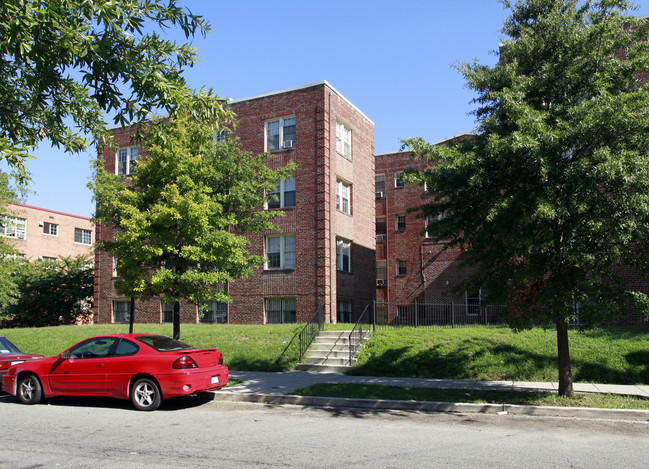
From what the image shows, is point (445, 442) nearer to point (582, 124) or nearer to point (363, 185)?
point (582, 124)

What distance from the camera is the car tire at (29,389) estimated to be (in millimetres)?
11914

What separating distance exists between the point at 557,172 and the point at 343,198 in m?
17.0

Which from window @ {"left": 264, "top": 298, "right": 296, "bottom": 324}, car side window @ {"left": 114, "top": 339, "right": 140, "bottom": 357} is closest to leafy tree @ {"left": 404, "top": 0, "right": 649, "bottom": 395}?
car side window @ {"left": 114, "top": 339, "right": 140, "bottom": 357}

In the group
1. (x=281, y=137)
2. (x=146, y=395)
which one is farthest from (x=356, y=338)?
(x=281, y=137)

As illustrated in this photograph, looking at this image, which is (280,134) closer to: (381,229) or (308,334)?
(308,334)

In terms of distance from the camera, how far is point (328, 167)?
2455 cm

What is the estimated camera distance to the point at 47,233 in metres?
48.8

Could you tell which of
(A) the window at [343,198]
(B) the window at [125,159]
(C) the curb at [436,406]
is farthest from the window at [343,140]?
(C) the curb at [436,406]

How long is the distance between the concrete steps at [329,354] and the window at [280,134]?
31.1ft

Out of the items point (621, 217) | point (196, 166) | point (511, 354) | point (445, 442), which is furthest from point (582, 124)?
point (196, 166)

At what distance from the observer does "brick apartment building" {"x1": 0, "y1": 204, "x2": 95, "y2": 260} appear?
4559 centimetres

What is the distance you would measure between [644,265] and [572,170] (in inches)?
90.4

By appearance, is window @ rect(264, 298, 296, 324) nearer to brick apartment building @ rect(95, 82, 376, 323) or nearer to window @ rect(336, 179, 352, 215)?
brick apartment building @ rect(95, 82, 376, 323)

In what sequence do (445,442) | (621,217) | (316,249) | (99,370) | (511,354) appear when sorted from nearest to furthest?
(445,442)
(621,217)
(99,370)
(511,354)
(316,249)
